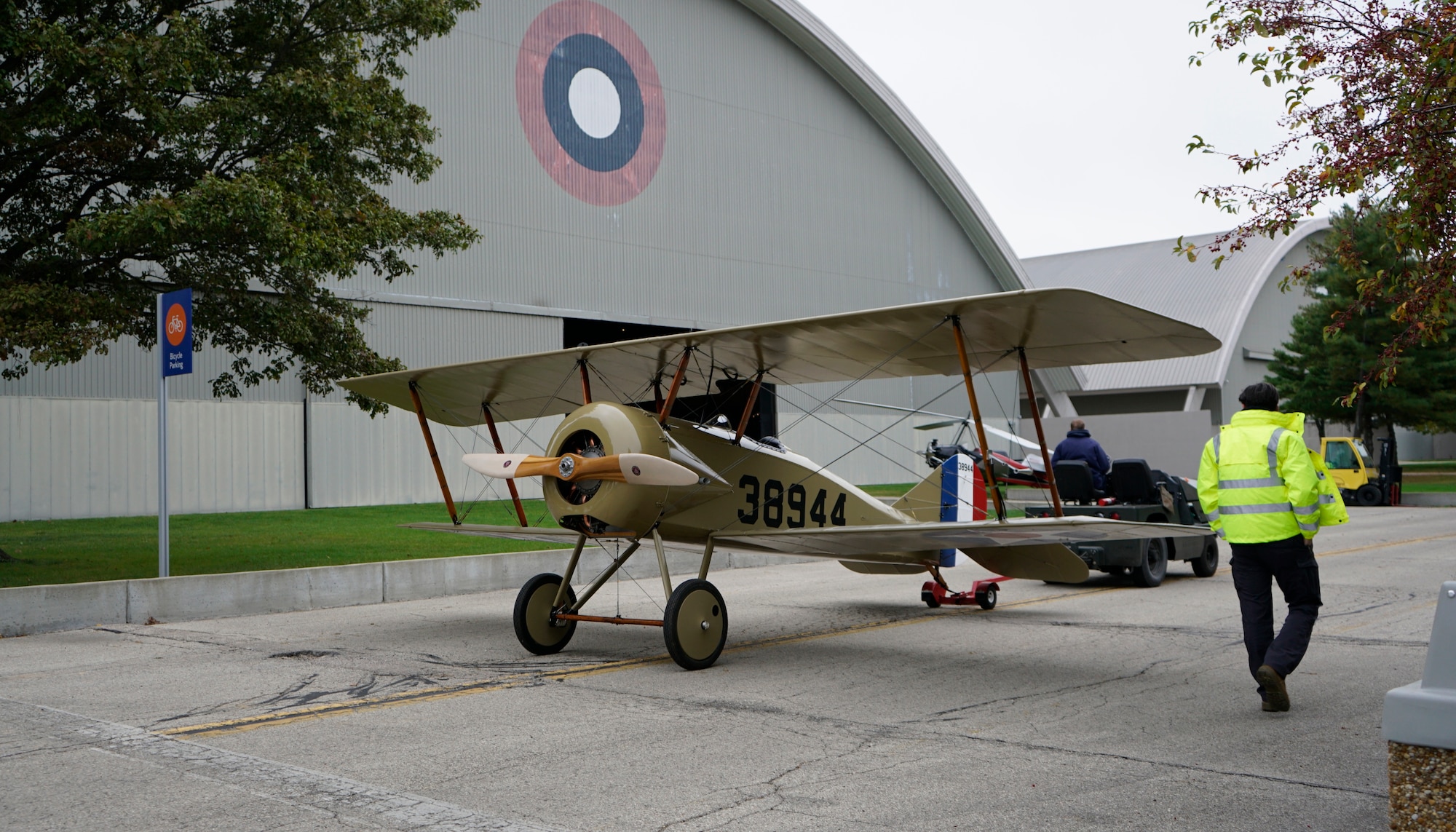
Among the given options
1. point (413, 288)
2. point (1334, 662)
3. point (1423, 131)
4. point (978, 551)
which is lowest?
point (1334, 662)

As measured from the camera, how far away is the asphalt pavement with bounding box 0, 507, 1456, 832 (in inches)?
188

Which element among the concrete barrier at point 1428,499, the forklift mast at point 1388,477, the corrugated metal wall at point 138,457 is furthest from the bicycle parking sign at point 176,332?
the concrete barrier at point 1428,499

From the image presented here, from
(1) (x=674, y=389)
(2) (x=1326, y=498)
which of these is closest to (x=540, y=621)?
(1) (x=674, y=389)

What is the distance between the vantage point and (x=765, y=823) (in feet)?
14.9

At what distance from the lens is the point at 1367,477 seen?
108ft

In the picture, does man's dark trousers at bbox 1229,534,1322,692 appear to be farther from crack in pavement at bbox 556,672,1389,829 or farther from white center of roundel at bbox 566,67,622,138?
white center of roundel at bbox 566,67,622,138

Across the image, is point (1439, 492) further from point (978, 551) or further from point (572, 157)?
point (978, 551)

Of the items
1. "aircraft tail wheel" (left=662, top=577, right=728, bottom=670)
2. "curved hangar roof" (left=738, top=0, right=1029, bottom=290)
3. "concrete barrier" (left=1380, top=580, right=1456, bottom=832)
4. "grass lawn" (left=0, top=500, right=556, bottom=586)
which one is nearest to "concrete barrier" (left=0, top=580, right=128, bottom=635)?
"grass lawn" (left=0, top=500, right=556, bottom=586)

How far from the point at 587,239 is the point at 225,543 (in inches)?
555

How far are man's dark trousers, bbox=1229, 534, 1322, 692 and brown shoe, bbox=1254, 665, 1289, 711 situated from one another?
44 millimetres

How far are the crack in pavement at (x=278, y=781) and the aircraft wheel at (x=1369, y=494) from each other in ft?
113

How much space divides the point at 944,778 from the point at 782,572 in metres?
11.2

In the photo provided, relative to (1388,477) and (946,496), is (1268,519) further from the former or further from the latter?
(1388,477)

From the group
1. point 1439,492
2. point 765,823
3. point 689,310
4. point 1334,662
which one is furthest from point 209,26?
point 1439,492
